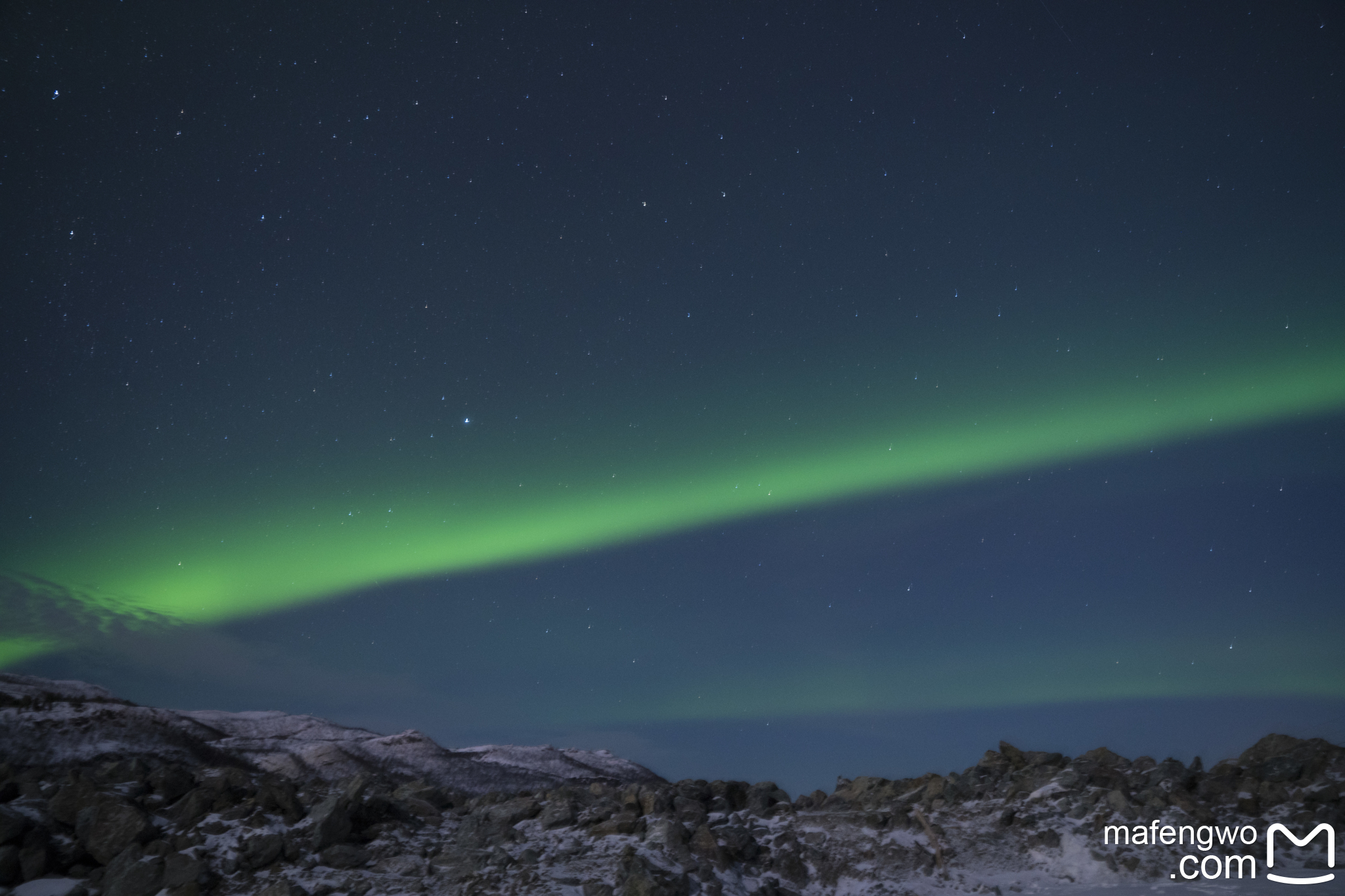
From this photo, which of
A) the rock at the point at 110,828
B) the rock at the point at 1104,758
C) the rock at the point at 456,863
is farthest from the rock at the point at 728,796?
the rock at the point at 110,828

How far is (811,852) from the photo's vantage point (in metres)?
17.8

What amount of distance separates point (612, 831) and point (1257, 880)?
471 inches

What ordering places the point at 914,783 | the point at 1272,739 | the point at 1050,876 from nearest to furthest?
the point at 1050,876 → the point at 1272,739 → the point at 914,783

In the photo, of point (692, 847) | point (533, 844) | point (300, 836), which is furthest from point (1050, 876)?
point (300, 836)

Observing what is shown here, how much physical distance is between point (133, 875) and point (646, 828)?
9.44 metres

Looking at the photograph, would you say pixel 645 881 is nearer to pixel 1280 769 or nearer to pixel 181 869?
pixel 181 869

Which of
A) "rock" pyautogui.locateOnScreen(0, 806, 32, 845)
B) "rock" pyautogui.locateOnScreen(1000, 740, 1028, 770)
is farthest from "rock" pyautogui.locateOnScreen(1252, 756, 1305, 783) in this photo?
"rock" pyautogui.locateOnScreen(0, 806, 32, 845)

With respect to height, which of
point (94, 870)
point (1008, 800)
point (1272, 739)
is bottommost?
point (94, 870)

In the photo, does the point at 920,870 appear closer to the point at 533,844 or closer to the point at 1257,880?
the point at 1257,880

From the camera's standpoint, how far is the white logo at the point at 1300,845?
550 inches

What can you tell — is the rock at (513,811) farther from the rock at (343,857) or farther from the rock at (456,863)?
the rock at (343,857)

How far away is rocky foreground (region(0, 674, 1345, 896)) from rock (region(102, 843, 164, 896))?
0.03 meters

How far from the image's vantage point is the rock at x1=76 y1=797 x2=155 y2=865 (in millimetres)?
15516

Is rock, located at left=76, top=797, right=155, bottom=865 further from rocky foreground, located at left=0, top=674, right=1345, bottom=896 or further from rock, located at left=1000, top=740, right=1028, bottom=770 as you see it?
rock, located at left=1000, top=740, right=1028, bottom=770
